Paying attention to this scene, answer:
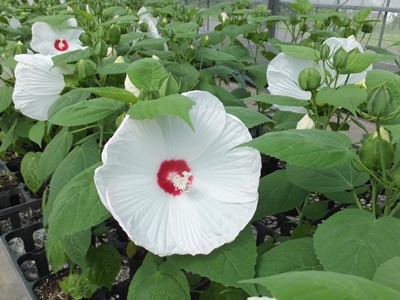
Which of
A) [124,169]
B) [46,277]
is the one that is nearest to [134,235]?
[124,169]

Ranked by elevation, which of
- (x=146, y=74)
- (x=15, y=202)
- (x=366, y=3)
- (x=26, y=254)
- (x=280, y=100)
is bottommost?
(x=15, y=202)

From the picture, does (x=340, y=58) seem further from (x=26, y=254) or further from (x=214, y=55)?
(x=26, y=254)

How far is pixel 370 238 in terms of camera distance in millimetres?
603

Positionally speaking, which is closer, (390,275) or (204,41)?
(390,275)

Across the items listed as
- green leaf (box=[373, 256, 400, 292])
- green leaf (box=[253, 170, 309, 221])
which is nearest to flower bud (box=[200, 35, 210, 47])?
green leaf (box=[253, 170, 309, 221])

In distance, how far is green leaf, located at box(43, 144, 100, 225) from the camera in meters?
0.92

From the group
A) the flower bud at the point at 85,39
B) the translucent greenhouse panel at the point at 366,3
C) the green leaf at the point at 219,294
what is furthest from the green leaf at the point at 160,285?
the translucent greenhouse panel at the point at 366,3

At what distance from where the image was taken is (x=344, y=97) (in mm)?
791

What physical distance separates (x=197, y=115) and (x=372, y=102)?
239mm

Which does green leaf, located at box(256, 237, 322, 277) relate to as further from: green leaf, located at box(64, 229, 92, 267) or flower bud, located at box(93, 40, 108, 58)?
→ flower bud, located at box(93, 40, 108, 58)

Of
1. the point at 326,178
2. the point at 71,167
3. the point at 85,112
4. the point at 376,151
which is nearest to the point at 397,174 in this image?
the point at 376,151

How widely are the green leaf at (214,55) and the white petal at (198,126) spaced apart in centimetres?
63

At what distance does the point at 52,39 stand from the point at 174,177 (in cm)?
113

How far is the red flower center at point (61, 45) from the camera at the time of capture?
160 centimetres
